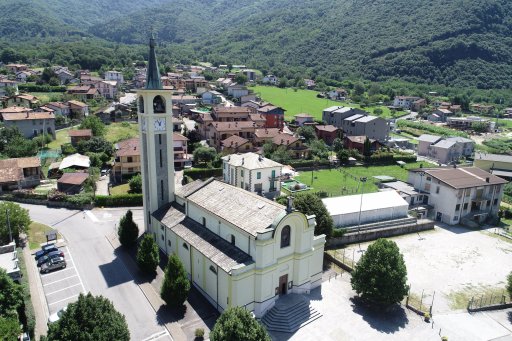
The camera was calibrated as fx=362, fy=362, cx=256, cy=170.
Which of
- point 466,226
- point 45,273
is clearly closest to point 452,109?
point 466,226

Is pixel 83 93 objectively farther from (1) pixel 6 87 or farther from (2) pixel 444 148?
(2) pixel 444 148

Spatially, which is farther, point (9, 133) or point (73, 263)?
point (9, 133)

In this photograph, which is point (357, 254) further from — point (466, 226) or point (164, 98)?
point (164, 98)

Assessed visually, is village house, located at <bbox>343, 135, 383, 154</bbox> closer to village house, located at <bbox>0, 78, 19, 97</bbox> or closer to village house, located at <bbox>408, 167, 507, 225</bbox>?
village house, located at <bbox>408, 167, 507, 225</bbox>

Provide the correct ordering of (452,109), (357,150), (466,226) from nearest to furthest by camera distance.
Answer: (466,226) < (357,150) < (452,109)

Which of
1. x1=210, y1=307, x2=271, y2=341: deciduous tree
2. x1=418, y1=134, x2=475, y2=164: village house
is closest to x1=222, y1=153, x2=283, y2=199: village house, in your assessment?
x1=210, y1=307, x2=271, y2=341: deciduous tree

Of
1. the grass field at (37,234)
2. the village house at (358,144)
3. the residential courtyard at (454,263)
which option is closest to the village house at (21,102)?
the grass field at (37,234)

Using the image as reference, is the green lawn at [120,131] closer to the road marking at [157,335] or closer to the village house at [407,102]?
the road marking at [157,335]
